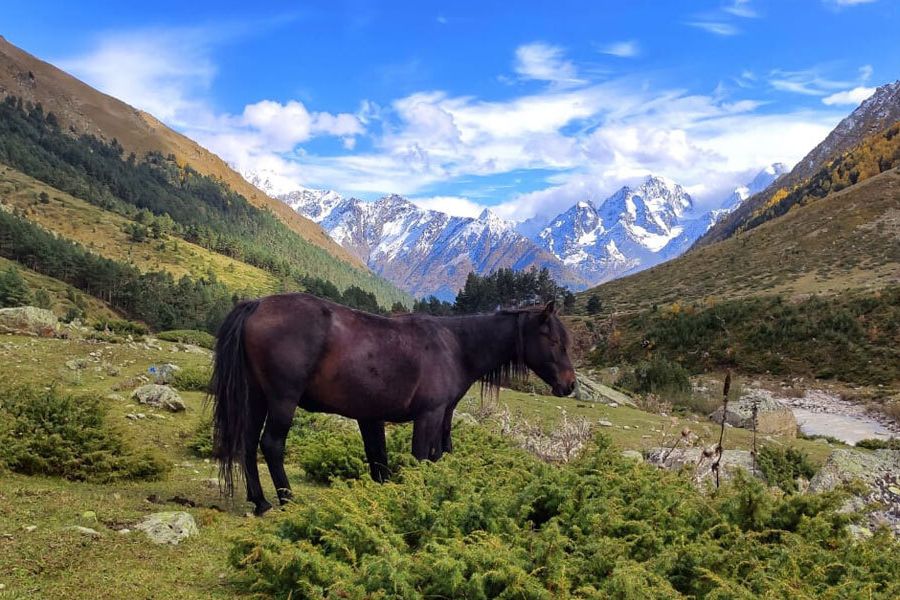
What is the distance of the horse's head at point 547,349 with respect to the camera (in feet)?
25.0

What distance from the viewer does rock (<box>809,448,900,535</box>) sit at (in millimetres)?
8492

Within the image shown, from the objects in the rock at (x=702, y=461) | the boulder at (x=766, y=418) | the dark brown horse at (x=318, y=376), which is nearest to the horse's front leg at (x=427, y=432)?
the dark brown horse at (x=318, y=376)

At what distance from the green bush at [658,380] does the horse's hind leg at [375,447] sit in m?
22.3

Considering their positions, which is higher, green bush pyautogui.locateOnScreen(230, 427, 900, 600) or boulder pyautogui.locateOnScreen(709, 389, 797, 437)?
green bush pyautogui.locateOnScreen(230, 427, 900, 600)

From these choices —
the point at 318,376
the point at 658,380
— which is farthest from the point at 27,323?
the point at 658,380

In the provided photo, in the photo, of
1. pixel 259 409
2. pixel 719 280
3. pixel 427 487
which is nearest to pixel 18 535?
pixel 259 409

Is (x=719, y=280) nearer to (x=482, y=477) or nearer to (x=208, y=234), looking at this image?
(x=482, y=477)

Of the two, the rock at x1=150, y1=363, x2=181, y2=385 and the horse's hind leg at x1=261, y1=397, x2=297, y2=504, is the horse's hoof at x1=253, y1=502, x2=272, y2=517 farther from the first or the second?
the rock at x1=150, y1=363, x2=181, y2=385

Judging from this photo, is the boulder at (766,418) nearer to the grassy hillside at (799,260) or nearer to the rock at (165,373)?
the rock at (165,373)

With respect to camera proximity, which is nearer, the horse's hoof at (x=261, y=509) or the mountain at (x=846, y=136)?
the horse's hoof at (x=261, y=509)

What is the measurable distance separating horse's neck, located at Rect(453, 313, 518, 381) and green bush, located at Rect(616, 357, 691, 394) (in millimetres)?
21507

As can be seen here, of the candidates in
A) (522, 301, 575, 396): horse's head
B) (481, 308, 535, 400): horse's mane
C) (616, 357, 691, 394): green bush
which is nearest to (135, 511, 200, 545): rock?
(481, 308, 535, 400): horse's mane

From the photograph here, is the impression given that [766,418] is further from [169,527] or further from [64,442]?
[64,442]

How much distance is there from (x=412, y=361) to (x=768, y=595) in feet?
13.8
